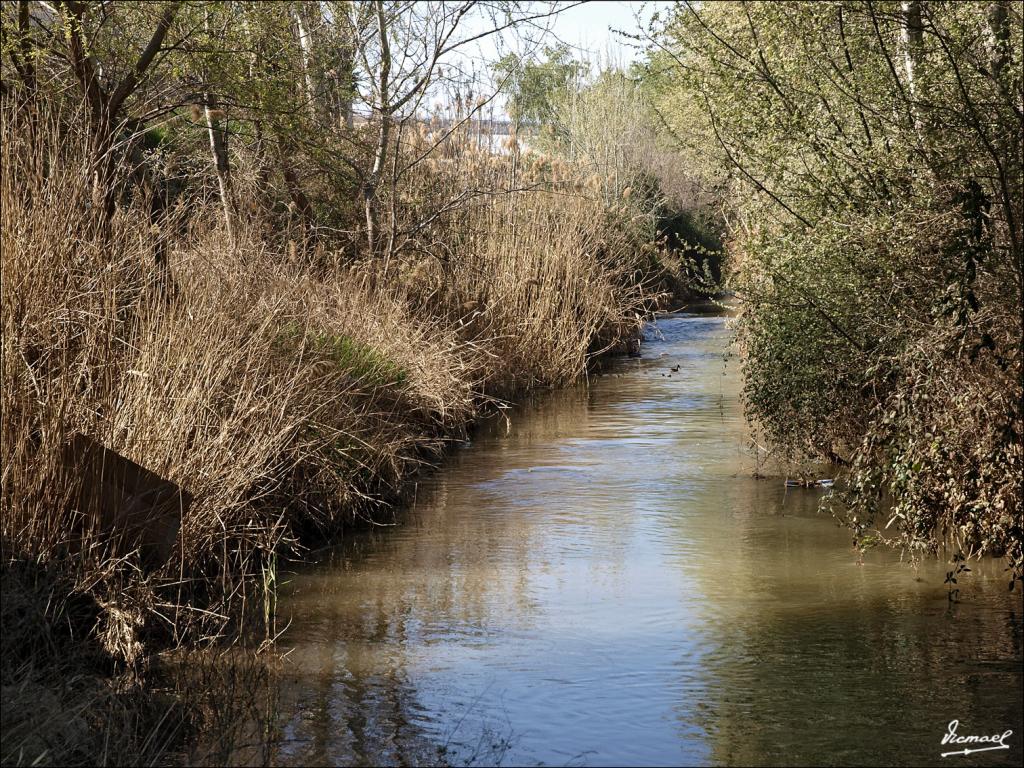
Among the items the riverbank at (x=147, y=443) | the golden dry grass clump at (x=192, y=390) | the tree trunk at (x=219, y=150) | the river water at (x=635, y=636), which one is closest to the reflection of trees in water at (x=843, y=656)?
the river water at (x=635, y=636)

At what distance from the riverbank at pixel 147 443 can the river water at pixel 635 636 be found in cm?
48

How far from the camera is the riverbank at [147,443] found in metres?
5.38

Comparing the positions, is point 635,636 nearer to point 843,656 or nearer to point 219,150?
point 843,656

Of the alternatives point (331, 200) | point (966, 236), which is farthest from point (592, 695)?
point (331, 200)

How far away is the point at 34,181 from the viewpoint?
629 cm

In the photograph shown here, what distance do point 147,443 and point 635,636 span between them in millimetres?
2774

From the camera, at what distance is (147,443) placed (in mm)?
6543

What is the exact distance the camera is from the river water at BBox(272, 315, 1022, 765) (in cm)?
508

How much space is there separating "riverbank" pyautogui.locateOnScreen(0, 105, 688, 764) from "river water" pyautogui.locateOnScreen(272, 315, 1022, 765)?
482mm

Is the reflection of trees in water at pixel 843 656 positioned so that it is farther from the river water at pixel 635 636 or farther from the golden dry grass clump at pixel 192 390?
the golden dry grass clump at pixel 192 390

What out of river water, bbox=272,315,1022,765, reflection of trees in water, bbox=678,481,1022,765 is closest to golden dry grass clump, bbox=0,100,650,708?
river water, bbox=272,315,1022,765

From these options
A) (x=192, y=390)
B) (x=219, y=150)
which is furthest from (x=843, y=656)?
(x=219, y=150)

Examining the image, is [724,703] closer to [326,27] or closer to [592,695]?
[592,695]

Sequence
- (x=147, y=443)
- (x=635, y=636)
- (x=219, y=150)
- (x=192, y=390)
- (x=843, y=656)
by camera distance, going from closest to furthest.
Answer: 1. (x=843, y=656)
2. (x=635, y=636)
3. (x=147, y=443)
4. (x=192, y=390)
5. (x=219, y=150)
